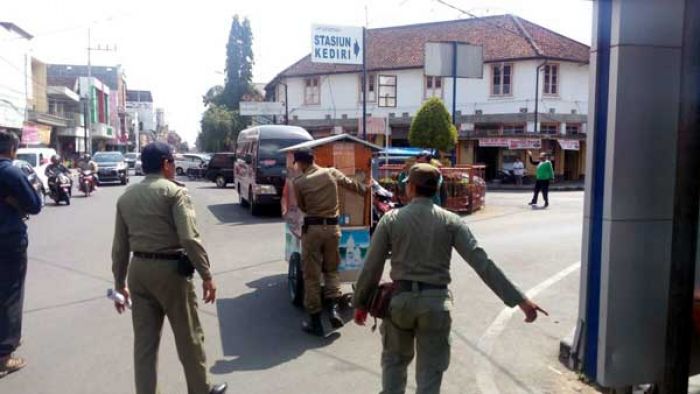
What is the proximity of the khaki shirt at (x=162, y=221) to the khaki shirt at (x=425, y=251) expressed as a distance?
1159 millimetres

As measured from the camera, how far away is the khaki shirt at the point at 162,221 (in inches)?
158

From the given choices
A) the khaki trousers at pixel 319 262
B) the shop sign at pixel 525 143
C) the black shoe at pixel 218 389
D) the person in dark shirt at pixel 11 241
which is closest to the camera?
the black shoe at pixel 218 389

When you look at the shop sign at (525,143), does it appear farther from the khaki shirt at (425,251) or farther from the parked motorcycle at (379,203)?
the khaki shirt at (425,251)

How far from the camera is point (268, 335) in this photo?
6.09 meters

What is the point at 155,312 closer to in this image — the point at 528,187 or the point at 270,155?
the point at 270,155

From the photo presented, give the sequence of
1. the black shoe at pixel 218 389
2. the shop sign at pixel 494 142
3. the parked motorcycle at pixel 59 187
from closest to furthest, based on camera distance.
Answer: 1. the black shoe at pixel 218 389
2. the parked motorcycle at pixel 59 187
3. the shop sign at pixel 494 142

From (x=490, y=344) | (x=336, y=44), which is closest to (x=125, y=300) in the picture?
(x=490, y=344)

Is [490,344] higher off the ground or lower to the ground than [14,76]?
lower

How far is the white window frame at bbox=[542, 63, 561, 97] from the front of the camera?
109 ft

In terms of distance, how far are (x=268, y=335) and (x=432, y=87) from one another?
31.7m

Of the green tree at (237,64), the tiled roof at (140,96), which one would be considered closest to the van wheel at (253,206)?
the green tree at (237,64)

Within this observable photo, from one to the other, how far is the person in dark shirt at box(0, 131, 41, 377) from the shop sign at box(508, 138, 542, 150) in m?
29.1

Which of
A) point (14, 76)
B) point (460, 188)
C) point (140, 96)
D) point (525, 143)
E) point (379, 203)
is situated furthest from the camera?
point (140, 96)

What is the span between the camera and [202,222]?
50.8 ft
